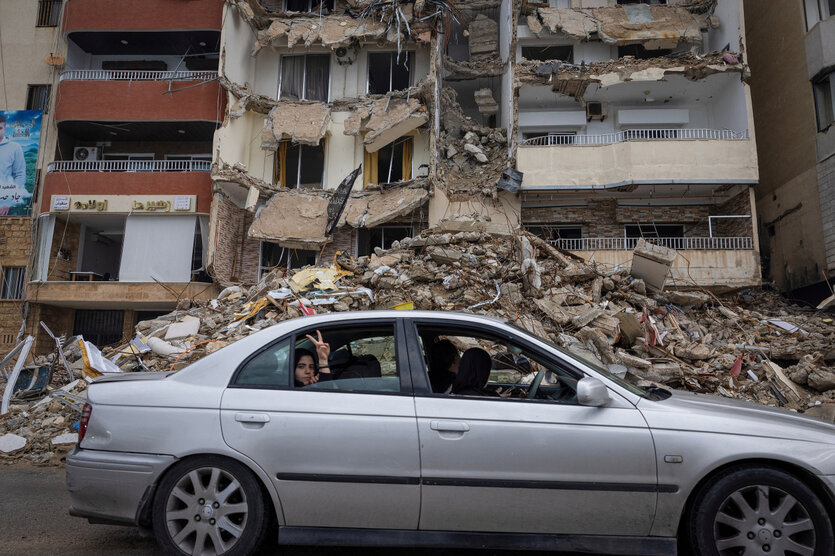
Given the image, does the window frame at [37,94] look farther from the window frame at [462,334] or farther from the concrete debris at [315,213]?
the window frame at [462,334]

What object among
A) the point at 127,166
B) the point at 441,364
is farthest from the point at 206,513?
the point at 127,166

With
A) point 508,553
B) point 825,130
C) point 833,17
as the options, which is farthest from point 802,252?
point 508,553

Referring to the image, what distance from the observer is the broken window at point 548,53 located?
19844 millimetres

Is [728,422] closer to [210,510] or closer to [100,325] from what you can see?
[210,510]

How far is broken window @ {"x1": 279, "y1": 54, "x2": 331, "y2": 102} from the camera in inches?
784

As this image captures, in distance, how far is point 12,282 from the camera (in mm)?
18531

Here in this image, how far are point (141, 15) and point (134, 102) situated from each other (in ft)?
10.7

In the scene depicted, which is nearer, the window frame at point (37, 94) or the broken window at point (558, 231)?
the broken window at point (558, 231)

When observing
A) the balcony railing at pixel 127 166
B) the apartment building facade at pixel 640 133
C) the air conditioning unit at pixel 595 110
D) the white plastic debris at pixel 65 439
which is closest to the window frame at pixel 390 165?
the apartment building facade at pixel 640 133

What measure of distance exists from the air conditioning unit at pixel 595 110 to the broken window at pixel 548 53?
193 centimetres

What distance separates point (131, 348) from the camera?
10336 mm

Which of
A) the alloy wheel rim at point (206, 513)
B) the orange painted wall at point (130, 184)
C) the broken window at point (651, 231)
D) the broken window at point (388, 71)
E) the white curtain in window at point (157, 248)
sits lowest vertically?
the alloy wheel rim at point (206, 513)

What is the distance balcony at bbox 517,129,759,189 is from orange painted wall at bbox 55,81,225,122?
10995 mm

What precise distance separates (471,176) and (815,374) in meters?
12.4
